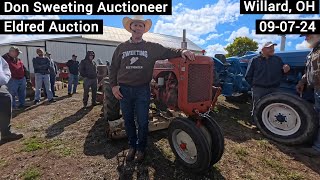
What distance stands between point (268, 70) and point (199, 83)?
2.24 m

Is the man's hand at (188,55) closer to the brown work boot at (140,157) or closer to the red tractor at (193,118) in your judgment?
the red tractor at (193,118)

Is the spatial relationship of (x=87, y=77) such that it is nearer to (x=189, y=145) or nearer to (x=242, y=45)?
(x=189, y=145)

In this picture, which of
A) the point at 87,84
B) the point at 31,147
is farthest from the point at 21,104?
the point at 31,147

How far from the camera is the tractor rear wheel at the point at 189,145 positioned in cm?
267

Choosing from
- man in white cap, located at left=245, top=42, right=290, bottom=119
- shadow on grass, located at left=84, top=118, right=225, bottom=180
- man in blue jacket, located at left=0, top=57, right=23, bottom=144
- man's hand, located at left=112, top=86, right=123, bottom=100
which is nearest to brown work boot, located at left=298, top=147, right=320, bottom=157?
man in white cap, located at left=245, top=42, right=290, bottom=119

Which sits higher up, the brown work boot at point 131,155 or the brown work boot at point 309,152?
the brown work boot at point 131,155

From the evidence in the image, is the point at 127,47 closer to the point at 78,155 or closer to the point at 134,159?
the point at 134,159

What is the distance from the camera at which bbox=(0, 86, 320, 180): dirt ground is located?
9.64ft

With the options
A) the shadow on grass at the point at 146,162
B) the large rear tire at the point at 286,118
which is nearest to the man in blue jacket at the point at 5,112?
the shadow on grass at the point at 146,162

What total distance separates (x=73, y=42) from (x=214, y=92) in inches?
911

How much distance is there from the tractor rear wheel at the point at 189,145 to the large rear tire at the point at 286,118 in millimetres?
2056

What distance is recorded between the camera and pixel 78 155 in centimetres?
347

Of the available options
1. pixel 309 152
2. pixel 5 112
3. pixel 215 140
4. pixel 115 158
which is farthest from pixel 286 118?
pixel 5 112

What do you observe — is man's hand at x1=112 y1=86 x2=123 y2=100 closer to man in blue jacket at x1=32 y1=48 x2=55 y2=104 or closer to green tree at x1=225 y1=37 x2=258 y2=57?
man in blue jacket at x1=32 y1=48 x2=55 y2=104
